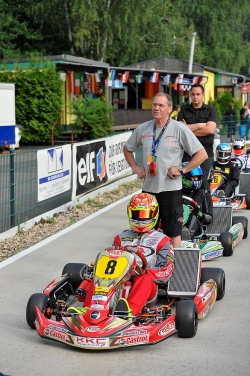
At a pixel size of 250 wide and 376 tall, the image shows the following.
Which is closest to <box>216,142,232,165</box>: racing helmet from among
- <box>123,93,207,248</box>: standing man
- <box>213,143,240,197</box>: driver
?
<box>213,143,240,197</box>: driver

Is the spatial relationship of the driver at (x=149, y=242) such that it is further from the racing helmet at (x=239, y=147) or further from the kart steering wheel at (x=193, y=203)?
the racing helmet at (x=239, y=147)

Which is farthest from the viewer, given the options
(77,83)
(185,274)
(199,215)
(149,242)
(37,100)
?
(77,83)

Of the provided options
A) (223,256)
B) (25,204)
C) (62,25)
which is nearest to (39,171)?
(25,204)

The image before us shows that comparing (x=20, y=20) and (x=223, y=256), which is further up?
(x=20, y=20)

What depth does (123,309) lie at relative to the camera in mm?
5930

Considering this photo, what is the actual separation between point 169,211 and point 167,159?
0.50m

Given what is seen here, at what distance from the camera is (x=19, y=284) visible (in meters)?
8.14

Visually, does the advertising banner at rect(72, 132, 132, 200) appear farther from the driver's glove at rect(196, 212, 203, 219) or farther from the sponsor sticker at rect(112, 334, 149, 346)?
the sponsor sticker at rect(112, 334, 149, 346)

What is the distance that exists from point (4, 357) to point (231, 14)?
5766 centimetres

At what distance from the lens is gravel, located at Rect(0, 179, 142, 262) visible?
1012cm

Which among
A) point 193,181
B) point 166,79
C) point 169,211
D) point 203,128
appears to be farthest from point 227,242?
point 166,79

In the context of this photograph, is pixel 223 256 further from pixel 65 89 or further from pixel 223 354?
pixel 65 89

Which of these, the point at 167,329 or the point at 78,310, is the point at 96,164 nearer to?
the point at 78,310

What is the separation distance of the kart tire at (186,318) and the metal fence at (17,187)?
4743mm
